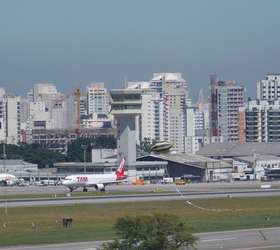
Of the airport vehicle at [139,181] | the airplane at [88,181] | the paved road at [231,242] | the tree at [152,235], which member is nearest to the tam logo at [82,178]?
the airplane at [88,181]

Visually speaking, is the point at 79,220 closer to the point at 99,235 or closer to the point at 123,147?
the point at 99,235

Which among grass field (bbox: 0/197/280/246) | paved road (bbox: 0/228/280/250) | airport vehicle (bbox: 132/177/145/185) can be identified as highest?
airport vehicle (bbox: 132/177/145/185)

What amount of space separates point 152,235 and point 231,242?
14.7 meters

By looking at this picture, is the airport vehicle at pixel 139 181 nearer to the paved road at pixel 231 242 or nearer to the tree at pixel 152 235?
the paved road at pixel 231 242

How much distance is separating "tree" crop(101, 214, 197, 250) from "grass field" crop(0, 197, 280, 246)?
15416mm

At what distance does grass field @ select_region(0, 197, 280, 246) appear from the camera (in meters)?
65.6

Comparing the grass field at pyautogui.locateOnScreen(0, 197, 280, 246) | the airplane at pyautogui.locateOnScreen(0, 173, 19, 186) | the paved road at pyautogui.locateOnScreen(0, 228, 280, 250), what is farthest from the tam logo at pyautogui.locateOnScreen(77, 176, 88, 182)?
the paved road at pyautogui.locateOnScreen(0, 228, 280, 250)

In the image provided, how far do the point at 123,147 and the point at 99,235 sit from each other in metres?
127

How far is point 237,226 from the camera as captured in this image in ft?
232

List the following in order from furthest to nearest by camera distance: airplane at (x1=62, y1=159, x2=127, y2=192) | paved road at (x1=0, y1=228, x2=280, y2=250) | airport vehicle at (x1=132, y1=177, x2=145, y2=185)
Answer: airport vehicle at (x1=132, y1=177, x2=145, y2=185)
airplane at (x1=62, y1=159, x2=127, y2=192)
paved road at (x1=0, y1=228, x2=280, y2=250)

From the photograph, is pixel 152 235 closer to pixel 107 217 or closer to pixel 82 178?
pixel 107 217

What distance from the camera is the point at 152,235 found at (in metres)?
46.2

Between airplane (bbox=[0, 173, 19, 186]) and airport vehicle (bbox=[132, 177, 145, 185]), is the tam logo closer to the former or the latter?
airplane (bbox=[0, 173, 19, 186])

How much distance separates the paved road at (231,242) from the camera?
190 ft
